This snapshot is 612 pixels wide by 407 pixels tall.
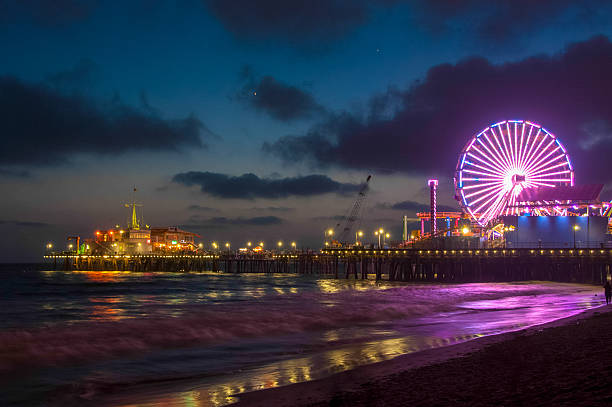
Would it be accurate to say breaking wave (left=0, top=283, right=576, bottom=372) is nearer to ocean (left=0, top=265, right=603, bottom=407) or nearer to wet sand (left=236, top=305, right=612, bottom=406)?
ocean (left=0, top=265, right=603, bottom=407)

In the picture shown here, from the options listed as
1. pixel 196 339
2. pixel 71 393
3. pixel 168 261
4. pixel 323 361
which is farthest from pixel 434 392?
pixel 168 261

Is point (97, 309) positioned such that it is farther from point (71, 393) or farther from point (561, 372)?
point (561, 372)

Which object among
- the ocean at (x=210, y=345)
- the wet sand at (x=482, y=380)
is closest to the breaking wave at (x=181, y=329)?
the ocean at (x=210, y=345)

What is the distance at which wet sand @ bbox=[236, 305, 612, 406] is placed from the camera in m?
7.80

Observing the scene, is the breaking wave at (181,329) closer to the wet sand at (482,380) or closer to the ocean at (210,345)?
the ocean at (210,345)

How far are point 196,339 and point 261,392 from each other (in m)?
10.1

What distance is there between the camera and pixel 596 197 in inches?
2835

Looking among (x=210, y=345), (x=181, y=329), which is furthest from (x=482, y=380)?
(x=181, y=329)

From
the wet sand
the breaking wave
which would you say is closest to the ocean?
the breaking wave

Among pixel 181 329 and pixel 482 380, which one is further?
pixel 181 329

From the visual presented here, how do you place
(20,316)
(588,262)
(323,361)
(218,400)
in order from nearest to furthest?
1. (218,400)
2. (323,361)
3. (20,316)
4. (588,262)

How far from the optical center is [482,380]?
936cm

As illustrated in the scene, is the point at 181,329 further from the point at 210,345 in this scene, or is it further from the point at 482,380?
the point at 482,380

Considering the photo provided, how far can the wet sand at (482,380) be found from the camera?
307 inches
